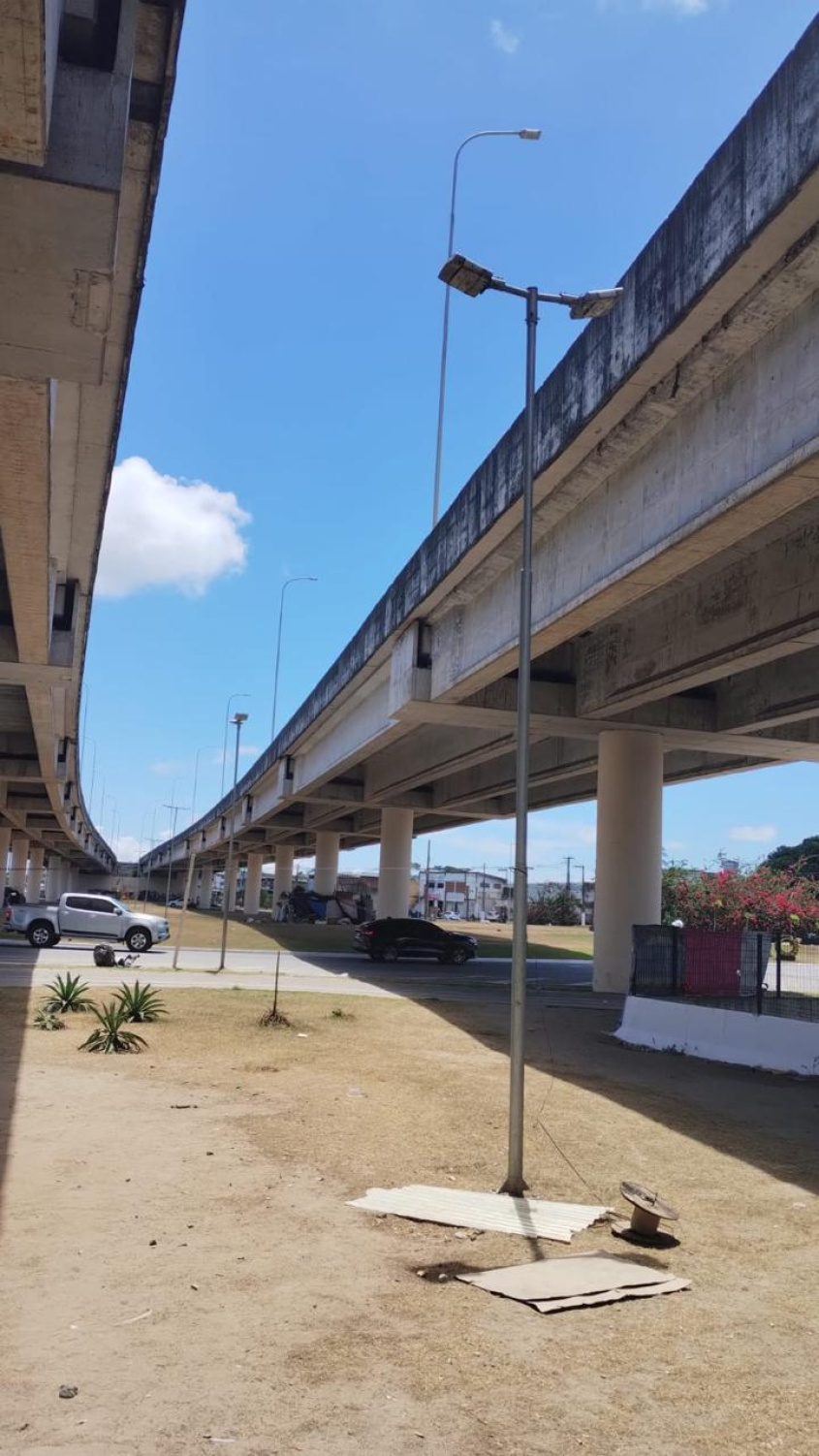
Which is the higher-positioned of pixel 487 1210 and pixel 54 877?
pixel 54 877

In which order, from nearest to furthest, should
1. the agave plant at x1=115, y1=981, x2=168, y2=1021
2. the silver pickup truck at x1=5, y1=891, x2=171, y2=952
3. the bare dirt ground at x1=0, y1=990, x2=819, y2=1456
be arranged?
the bare dirt ground at x1=0, y1=990, x2=819, y2=1456, the agave plant at x1=115, y1=981, x2=168, y2=1021, the silver pickup truck at x1=5, y1=891, x2=171, y2=952

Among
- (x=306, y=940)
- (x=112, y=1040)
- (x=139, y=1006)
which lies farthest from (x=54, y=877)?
(x=112, y=1040)

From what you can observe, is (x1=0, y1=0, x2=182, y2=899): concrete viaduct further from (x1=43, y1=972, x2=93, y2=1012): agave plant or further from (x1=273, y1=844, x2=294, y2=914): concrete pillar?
(x1=273, y1=844, x2=294, y2=914): concrete pillar

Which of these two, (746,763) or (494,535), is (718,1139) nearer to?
(494,535)

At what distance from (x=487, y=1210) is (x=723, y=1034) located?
942 cm

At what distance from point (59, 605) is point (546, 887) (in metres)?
97.5

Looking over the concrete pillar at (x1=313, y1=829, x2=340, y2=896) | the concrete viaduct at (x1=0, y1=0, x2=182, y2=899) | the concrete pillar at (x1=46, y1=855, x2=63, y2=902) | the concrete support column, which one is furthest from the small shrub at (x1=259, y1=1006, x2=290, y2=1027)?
the concrete pillar at (x1=46, y1=855, x2=63, y2=902)

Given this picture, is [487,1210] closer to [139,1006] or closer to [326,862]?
[139,1006]

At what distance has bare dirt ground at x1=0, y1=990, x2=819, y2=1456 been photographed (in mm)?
4230

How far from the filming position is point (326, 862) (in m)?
66.9

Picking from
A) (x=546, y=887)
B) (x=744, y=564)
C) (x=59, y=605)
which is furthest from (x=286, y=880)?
(x=744, y=564)

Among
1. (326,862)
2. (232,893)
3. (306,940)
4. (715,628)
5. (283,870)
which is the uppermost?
(715,628)

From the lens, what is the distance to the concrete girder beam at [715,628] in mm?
14320

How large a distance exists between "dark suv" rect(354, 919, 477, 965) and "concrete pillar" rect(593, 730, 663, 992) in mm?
13455
